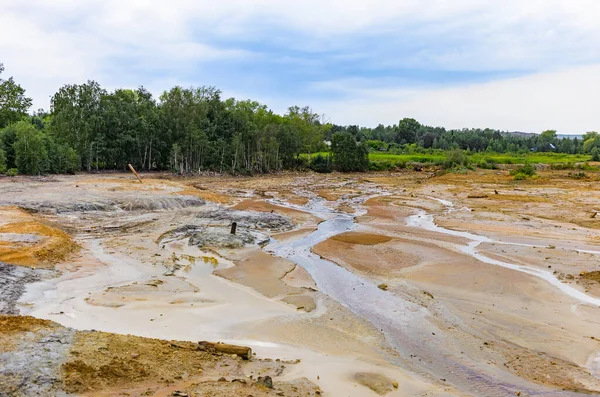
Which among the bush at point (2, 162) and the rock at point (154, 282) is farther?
the bush at point (2, 162)

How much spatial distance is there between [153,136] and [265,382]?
54.3 m

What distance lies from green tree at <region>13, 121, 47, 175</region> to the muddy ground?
16152mm

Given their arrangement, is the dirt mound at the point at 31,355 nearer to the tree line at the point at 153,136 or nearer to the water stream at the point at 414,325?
the water stream at the point at 414,325

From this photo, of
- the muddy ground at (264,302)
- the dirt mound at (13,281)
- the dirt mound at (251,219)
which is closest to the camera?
the muddy ground at (264,302)

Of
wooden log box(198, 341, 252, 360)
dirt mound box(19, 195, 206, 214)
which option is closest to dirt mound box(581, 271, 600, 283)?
wooden log box(198, 341, 252, 360)

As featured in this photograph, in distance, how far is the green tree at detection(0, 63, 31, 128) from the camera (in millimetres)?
50659

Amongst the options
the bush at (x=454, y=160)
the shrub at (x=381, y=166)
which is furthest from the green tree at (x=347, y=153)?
the bush at (x=454, y=160)

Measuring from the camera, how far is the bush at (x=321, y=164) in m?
77.1

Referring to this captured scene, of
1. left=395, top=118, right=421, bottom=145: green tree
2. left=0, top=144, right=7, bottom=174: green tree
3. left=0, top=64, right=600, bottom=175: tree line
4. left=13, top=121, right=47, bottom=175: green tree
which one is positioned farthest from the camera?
left=395, top=118, right=421, bottom=145: green tree

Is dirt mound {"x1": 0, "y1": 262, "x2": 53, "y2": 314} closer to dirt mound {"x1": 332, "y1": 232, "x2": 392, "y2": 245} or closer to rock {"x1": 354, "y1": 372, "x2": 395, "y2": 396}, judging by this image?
rock {"x1": 354, "y1": 372, "x2": 395, "y2": 396}

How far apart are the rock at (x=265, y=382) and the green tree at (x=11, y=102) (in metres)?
56.6

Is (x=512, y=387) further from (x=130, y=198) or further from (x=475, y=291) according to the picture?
(x=130, y=198)

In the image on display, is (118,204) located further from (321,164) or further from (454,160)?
(454,160)

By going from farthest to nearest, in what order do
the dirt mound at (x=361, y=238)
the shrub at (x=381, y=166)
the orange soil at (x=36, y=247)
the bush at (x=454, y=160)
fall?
the shrub at (x=381, y=166)
the bush at (x=454, y=160)
the dirt mound at (x=361, y=238)
the orange soil at (x=36, y=247)
